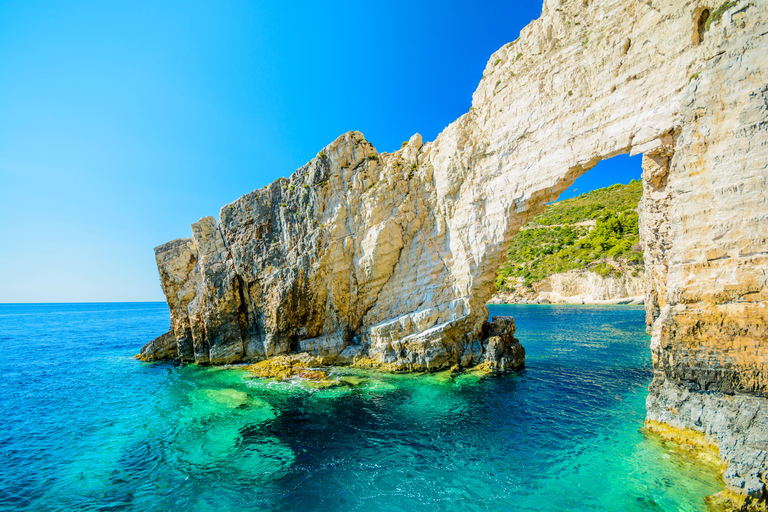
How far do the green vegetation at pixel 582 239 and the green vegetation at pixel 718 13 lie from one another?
5711cm

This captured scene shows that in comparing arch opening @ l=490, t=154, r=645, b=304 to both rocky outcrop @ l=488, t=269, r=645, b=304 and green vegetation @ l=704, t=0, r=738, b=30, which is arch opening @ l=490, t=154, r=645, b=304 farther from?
green vegetation @ l=704, t=0, r=738, b=30

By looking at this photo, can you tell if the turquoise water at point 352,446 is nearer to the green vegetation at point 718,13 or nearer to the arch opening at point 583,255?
the green vegetation at point 718,13

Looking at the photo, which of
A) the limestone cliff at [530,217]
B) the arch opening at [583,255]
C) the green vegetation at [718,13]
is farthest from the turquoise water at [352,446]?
the arch opening at [583,255]

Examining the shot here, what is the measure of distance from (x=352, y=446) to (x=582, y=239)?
77.1 m

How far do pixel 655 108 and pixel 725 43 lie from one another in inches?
87.9

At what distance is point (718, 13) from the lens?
9.66 metres

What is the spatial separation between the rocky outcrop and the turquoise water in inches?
1985

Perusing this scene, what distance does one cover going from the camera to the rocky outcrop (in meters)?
60.3

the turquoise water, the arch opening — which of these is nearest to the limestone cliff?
the turquoise water

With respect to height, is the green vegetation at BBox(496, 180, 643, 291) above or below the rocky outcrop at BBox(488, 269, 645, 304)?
above

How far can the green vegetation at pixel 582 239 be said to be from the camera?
209 ft

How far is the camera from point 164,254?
95.5 feet

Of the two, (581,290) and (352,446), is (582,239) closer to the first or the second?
(581,290)

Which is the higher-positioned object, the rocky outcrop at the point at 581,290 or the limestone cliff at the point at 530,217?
the limestone cliff at the point at 530,217
